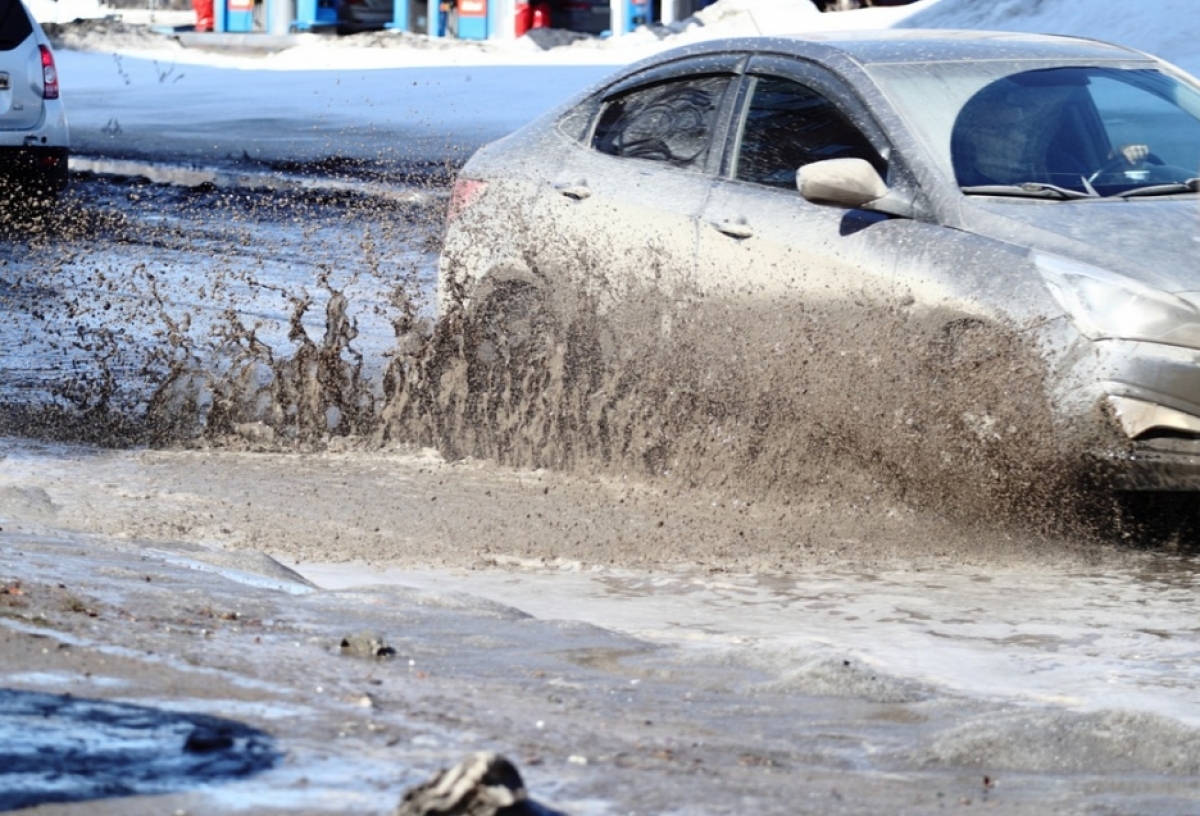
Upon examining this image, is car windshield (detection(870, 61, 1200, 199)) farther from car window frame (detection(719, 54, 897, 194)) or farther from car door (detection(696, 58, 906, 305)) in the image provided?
car door (detection(696, 58, 906, 305))

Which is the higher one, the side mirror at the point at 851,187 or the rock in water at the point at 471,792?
the side mirror at the point at 851,187

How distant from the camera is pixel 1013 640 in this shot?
483cm

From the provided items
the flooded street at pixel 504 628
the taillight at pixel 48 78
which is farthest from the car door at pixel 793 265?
the taillight at pixel 48 78

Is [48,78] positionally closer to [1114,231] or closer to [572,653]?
[1114,231]

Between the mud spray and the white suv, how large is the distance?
4.21 meters

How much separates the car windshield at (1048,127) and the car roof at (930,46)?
0.09 metres

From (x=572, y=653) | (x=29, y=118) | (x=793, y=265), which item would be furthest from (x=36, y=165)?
(x=572, y=653)

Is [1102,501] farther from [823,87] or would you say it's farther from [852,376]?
[823,87]

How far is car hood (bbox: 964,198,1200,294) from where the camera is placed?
18.4ft

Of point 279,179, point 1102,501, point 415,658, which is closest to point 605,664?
point 415,658

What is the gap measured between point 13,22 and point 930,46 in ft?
31.2

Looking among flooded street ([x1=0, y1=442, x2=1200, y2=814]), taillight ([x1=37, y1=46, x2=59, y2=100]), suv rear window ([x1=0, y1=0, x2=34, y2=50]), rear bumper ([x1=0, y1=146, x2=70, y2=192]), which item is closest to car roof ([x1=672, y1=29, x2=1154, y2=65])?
flooded street ([x1=0, y1=442, x2=1200, y2=814])

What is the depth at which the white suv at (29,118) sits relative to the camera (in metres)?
13.9

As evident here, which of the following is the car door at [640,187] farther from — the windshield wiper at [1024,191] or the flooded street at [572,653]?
the windshield wiper at [1024,191]
